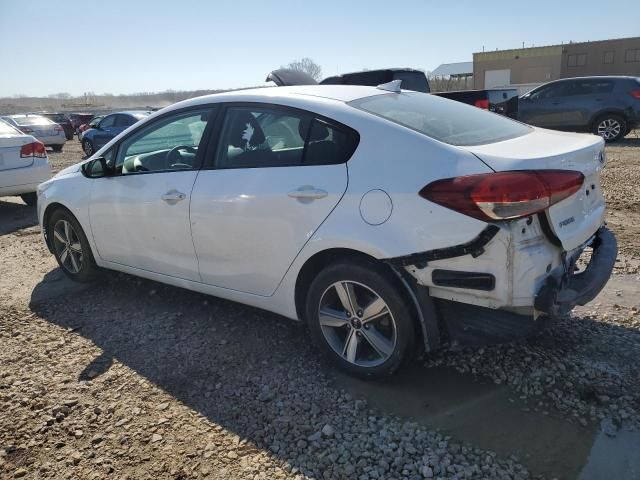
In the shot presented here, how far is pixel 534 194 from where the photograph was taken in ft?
7.83

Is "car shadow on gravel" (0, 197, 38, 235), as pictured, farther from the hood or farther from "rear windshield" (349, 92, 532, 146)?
"rear windshield" (349, 92, 532, 146)

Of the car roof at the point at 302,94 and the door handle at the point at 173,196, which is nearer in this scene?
the car roof at the point at 302,94

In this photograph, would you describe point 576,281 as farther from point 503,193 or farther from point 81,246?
point 81,246

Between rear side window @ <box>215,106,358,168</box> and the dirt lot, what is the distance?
128cm

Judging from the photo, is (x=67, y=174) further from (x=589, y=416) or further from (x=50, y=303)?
(x=589, y=416)

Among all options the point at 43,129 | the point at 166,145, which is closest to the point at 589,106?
the point at 166,145

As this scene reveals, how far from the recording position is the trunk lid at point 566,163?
2.48m

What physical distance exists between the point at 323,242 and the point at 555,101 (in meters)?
12.9

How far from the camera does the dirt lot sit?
2416mm

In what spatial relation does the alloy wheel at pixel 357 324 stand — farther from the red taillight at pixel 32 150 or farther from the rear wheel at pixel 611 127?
the rear wheel at pixel 611 127

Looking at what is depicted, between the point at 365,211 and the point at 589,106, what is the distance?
12556 mm

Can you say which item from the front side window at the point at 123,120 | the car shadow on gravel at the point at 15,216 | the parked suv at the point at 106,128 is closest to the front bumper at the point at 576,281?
the car shadow on gravel at the point at 15,216

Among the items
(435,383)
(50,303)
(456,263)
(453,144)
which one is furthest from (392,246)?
(50,303)

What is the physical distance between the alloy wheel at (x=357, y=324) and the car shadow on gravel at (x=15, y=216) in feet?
19.2
